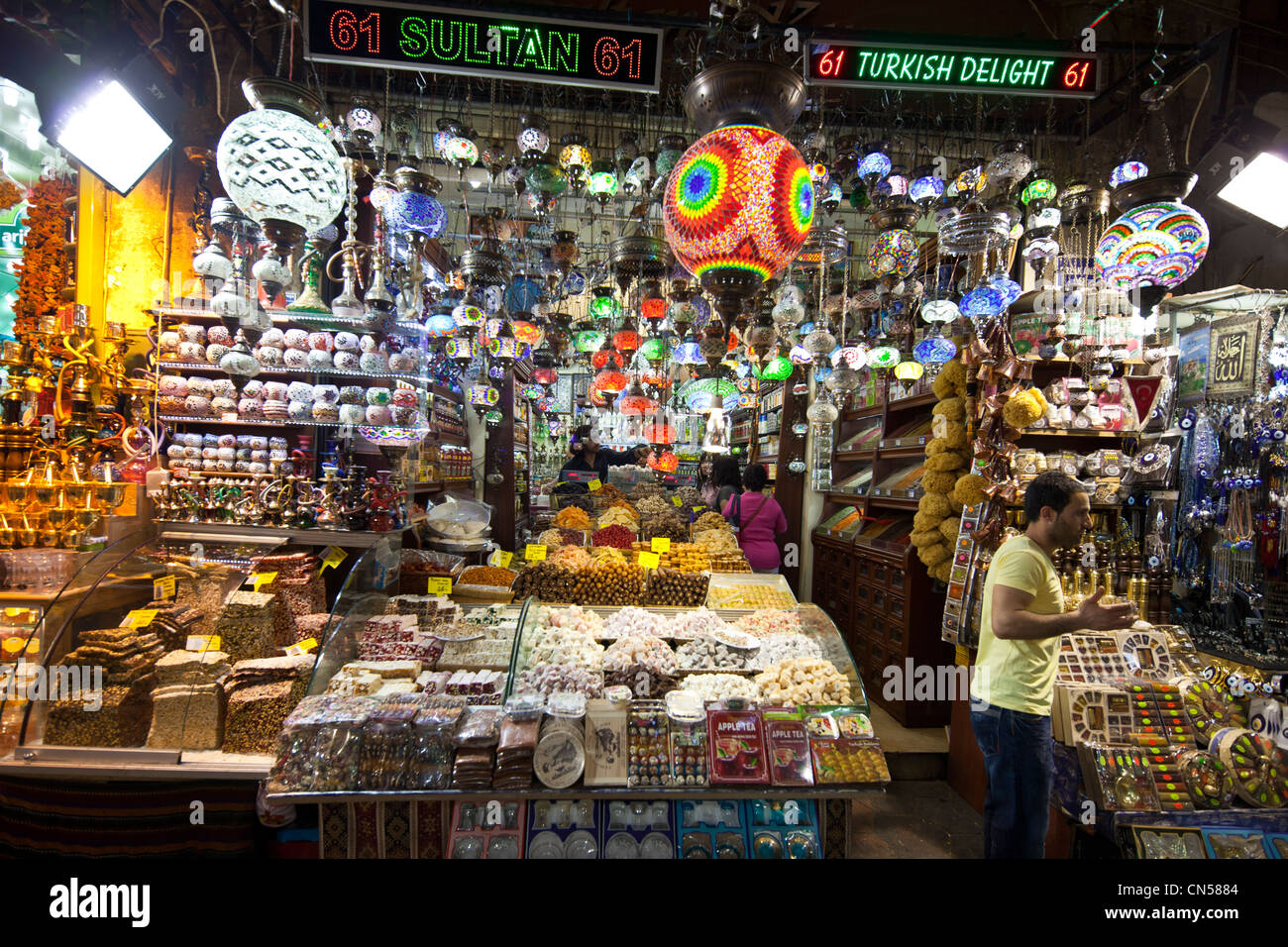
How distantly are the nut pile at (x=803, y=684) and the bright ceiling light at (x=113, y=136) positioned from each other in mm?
3883

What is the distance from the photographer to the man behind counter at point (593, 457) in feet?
23.6

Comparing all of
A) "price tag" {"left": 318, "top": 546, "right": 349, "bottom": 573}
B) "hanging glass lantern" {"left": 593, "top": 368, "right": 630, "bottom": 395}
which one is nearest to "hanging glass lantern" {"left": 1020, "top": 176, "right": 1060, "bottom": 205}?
"hanging glass lantern" {"left": 593, "top": 368, "right": 630, "bottom": 395}

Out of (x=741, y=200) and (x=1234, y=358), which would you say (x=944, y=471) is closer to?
(x=1234, y=358)

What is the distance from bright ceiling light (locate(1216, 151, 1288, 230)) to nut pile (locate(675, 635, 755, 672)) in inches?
152

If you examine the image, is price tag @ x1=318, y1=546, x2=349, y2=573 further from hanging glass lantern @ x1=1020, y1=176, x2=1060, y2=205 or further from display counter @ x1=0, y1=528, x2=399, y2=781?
hanging glass lantern @ x1=1020, y1=176, x2=1060, y2=205

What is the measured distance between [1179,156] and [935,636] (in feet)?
11.9

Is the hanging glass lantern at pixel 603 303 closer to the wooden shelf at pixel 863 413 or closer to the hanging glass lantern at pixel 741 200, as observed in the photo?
the hanging glass lantern at pixel 741 200

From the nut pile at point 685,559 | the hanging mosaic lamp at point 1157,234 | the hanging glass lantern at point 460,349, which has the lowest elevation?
the nut pile at point 685,559

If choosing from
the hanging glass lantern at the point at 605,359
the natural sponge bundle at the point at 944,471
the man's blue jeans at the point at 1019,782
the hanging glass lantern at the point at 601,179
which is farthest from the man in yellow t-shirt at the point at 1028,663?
the hanging glass lantern at the point at 605,359

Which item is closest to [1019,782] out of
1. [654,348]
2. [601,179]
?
[654,348]

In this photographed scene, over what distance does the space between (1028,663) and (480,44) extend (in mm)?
3278
